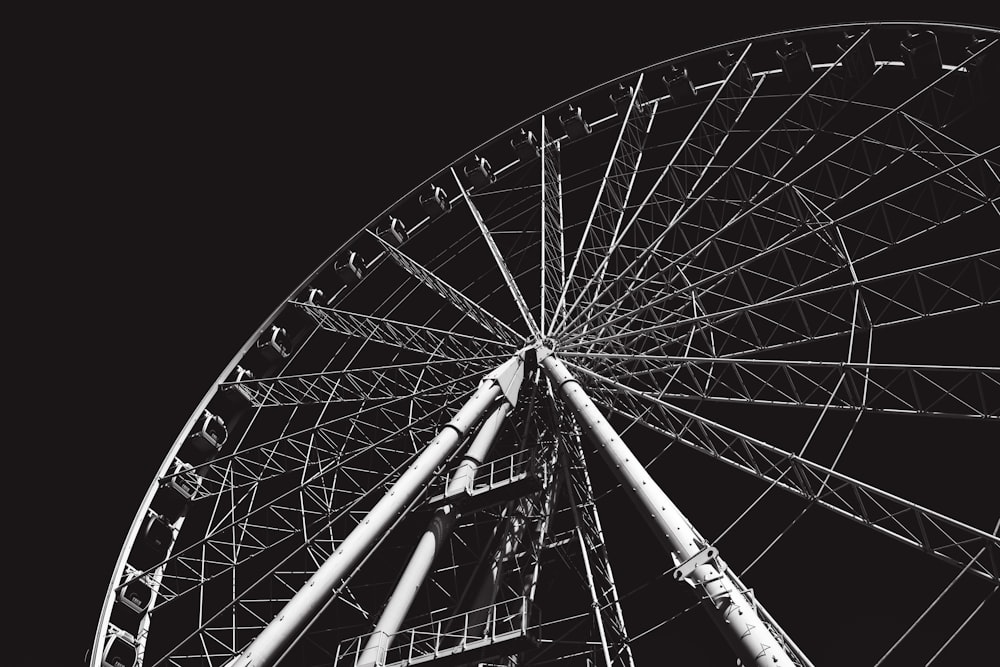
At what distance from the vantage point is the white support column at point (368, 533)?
20.4m

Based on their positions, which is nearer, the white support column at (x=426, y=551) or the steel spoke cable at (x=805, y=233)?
the white support column at (x=426, y=551)

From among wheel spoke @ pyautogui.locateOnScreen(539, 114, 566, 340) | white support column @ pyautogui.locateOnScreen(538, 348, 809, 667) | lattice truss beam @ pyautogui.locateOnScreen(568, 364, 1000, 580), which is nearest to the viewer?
white support column @ pyautogui.locateOnScreen(538, 348, 809, 667)

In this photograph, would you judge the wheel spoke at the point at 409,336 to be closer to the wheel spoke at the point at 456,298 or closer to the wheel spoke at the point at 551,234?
the wheel spoke at the point at 456,298

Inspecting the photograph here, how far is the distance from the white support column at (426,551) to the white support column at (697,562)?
2.97 m

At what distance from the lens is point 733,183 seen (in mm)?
27812

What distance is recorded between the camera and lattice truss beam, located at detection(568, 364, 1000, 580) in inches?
779

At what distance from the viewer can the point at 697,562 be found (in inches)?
761

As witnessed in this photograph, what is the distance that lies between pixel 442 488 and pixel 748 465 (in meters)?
7.26

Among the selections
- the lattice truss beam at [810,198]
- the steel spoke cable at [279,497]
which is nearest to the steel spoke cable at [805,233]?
the lattice truss beam at [810,198]

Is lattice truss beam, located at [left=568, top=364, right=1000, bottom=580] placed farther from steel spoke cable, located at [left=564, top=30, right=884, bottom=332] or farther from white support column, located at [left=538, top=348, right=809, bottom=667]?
steel spoke cable, located at [left=564, top=30, right=884, bottom=332]

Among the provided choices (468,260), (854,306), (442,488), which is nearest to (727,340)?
(854,306)


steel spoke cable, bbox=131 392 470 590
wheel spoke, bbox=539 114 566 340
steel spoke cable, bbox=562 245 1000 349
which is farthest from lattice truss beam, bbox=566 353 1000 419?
steel spoke cable, bbox=131 392 470 590

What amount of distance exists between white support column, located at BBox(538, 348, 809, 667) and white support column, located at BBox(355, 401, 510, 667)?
2973 mm

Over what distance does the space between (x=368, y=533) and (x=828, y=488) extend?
886 cm
